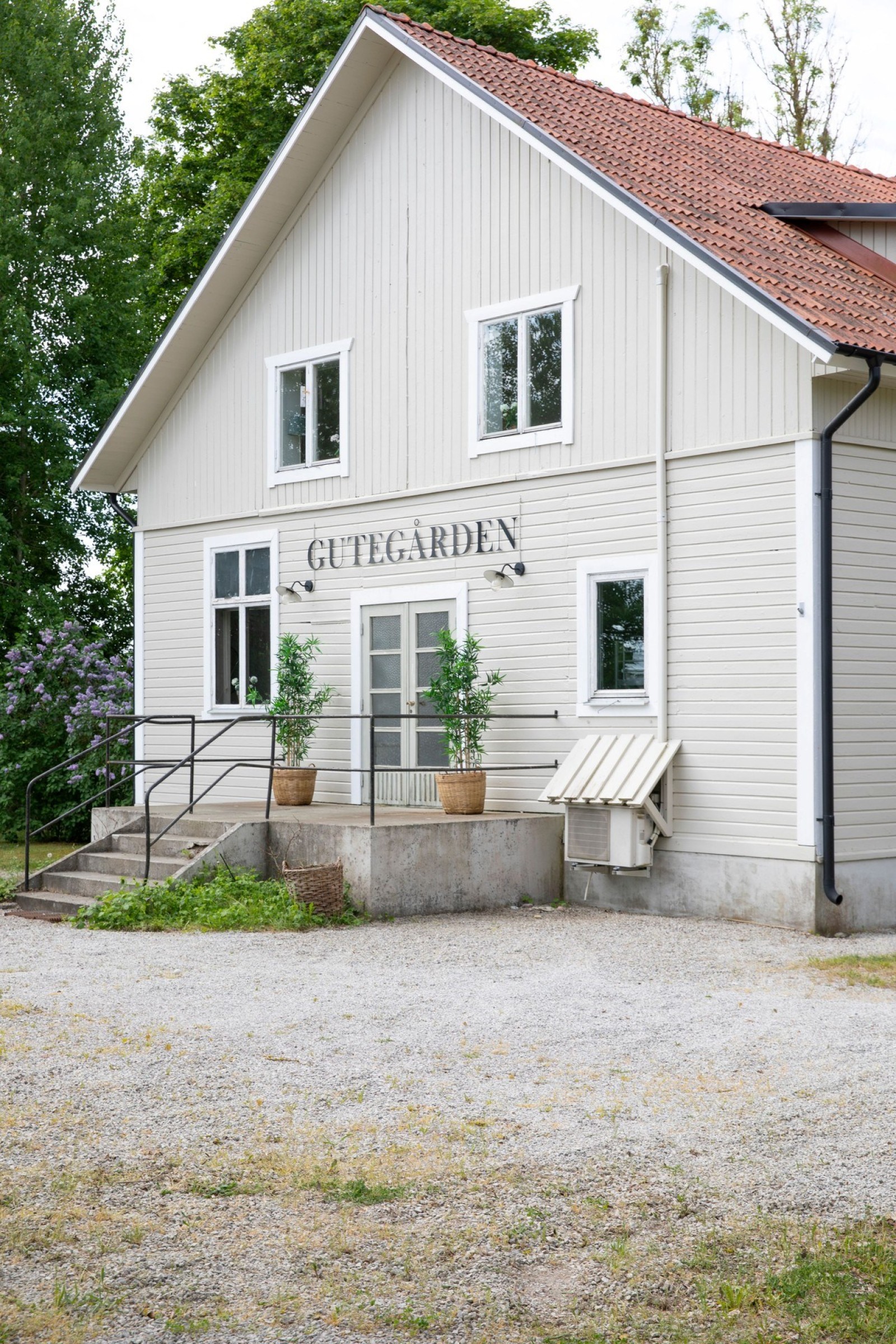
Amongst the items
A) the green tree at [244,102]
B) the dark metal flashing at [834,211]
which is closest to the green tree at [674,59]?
the green tree at [244,102]

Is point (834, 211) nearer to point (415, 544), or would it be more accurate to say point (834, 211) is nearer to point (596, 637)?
point (596, 637)

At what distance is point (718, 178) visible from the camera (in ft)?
49.3

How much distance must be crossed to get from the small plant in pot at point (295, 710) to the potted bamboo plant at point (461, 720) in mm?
1866

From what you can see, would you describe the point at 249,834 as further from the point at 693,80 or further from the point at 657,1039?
the point at 693,80

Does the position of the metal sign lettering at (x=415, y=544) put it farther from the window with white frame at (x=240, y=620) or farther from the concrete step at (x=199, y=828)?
the concrete step at (x=199, y=828)

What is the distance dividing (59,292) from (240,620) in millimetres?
11014

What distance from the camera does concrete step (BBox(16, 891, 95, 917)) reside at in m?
12.8

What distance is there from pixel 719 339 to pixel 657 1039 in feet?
21.7

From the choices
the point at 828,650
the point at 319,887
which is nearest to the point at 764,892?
the point at 828,650

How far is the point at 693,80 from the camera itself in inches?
1127

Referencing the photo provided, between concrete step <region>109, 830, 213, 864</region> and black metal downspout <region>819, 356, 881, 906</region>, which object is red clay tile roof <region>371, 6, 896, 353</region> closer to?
black metal downspout <region>819, 356, 881, 906</region>

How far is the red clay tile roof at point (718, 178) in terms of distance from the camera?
12.3 m

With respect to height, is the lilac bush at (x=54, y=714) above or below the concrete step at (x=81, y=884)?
above

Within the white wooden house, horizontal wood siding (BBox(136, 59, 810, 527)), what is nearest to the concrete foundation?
the white wooden house
